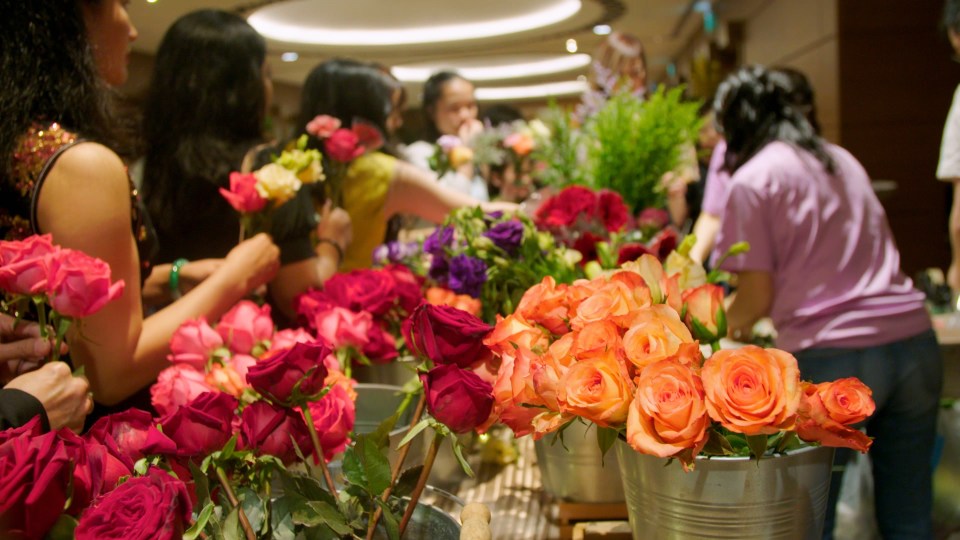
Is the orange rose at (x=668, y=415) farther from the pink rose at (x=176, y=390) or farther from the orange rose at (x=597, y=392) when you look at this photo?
the pink rose at (x=176, y=390)

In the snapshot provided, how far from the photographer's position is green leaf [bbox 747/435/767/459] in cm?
65

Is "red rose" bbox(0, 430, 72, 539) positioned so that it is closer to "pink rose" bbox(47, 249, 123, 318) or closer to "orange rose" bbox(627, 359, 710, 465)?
"pink rose" bbox(47, 249, 123, 318)

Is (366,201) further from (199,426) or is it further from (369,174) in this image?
(199,426)

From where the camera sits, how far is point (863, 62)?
4516 mm

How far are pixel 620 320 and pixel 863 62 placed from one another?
4.38 metres

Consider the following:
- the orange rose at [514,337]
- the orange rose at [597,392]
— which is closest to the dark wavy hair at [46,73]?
the orange rose at [514,337]

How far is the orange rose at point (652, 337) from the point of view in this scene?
2.22ft

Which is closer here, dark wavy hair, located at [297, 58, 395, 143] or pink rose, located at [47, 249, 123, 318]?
pink rose, located at [47, 249, 123, 318]

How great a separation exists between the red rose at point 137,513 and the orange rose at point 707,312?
49cm

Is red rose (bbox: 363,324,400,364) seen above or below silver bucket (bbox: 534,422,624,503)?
above

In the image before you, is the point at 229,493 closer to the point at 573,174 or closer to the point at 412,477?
the point at 412,477

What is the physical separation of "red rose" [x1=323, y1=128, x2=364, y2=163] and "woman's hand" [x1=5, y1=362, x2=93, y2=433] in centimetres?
95

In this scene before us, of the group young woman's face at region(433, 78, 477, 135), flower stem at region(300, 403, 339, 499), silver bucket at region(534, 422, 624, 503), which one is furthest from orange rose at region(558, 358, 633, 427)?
young woman's face at region(433, 78, 477, 135)

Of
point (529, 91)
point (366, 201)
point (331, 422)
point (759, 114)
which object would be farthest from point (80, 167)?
point (529, 91)
